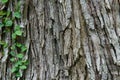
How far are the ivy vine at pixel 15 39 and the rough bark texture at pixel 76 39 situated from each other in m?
0.04

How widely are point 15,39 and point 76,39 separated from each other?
35 centimetres

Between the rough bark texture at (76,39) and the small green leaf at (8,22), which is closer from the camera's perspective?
the rough bark texture at (76,39)

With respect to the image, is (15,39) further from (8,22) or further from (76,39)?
(76,39)

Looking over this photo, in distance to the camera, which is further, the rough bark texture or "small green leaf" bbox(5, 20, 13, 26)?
"small green leaf" bbox(5, 20, 13, 26)

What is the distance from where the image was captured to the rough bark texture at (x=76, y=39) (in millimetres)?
1378

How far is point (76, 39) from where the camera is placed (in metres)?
1.40

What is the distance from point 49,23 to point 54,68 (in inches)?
9.8

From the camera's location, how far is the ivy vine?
4.80 ft

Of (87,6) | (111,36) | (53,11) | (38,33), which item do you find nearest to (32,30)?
(38,33)

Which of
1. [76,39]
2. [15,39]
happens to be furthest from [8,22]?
[76,39]

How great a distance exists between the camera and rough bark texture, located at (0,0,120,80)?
4.52 ft

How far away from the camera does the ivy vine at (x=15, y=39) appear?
146 centimetres

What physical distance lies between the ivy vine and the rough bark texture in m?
0.04

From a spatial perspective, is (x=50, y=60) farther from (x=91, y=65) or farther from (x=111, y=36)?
(x=111, y=36)
